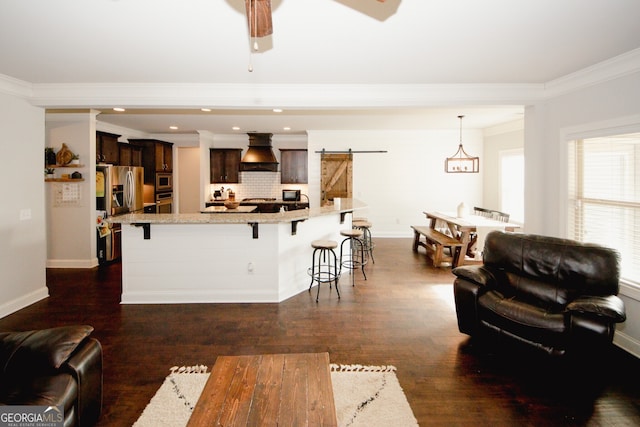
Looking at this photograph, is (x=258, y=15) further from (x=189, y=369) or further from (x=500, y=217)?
(x=500, y=217)

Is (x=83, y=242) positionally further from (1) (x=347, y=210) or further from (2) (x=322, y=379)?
(2) (x=322, y=379)

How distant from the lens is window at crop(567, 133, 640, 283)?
3.16 meters

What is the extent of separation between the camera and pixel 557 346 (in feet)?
8.65

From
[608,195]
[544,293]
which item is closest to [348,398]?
[544,293]

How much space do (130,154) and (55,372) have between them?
644 cm

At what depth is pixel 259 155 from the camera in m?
8.58

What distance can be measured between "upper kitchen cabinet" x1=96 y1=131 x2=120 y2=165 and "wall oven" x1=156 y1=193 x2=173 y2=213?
4.86 ft

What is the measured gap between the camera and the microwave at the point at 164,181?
8133 mm

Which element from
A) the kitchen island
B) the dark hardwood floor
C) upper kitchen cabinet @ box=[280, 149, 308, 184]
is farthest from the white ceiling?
upper kitchen cabinet @ box=[280, 149, 308, 184]

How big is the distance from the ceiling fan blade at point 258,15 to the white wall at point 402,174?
6.90m

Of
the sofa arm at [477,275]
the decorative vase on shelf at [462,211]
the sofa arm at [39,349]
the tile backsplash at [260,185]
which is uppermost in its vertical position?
the tile backsplash at [260,185]

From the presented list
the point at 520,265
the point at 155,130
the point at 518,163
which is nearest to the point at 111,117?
the point at 155,130

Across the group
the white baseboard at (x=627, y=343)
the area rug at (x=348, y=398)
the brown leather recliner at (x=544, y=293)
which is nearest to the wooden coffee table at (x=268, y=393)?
the area rug at (x=348, y=398)

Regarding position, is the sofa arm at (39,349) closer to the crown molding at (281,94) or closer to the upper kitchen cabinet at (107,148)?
the crown molding at (281,94)
